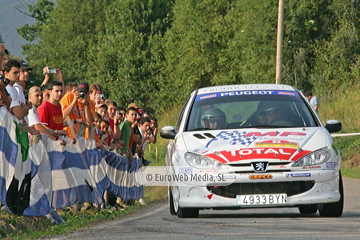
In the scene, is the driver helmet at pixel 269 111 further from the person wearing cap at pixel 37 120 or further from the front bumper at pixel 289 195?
the person wearing cap at pixel 37 120

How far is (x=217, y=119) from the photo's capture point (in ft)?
36.3

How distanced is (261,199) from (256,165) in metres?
0.39

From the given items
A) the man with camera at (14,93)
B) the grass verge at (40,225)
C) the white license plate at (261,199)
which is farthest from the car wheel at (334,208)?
the man with camera at (14,93)

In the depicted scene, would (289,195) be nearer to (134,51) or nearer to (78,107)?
(78,107)

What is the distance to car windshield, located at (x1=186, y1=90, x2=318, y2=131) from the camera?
36.0 ft

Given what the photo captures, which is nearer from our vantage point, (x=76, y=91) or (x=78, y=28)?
(x=76, y=91)

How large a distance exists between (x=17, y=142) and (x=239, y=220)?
8.82 feet

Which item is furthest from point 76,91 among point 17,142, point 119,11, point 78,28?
point 78,28

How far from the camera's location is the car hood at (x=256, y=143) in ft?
32.2

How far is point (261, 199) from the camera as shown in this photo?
972 cm

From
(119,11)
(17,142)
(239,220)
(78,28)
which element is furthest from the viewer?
(78,28)

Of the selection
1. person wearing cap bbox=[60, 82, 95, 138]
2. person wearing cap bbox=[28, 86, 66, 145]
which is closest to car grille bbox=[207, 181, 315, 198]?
person wearing cap bbox=[28, 86, 66, 145]

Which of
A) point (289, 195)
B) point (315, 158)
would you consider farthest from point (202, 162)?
point (315, 158)

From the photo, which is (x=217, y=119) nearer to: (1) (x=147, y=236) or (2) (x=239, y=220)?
(2) (x=239, y=220)
